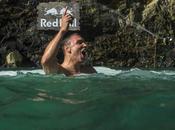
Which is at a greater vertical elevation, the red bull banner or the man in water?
the red bull banner

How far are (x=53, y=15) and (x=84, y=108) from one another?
29.1 feet

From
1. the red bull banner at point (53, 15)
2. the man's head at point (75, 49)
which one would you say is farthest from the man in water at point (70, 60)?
the red bull banner at point (53, 15)

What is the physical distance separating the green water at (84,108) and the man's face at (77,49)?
2.38ft

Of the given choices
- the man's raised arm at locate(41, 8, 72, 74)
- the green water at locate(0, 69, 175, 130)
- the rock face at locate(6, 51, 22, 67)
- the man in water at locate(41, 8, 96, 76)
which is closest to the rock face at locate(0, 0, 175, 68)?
the rock face at locate(6, 51, 22, 67)

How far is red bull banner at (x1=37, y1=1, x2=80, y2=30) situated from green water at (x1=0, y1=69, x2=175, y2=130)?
7413 mm

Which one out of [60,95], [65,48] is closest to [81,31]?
[65,48]

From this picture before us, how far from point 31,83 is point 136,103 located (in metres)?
1.85

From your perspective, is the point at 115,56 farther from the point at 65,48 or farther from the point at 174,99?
the point at 174,99

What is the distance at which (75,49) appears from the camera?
5.52m

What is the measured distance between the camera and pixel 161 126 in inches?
114

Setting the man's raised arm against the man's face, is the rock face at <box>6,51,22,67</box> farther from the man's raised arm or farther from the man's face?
the man's raised arm

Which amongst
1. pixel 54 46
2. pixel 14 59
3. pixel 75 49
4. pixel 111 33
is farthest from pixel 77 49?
pixel 111 33

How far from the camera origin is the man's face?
18.1ft

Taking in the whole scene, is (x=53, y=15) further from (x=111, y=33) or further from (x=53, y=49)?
(x=53, y=49)
